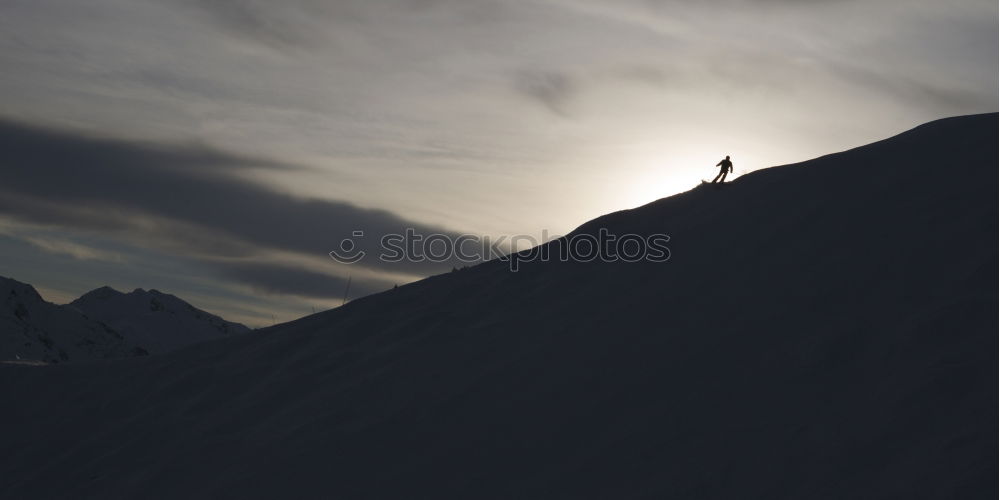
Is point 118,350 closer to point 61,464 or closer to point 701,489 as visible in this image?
point 61,464

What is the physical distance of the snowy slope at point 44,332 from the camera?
78.9 m

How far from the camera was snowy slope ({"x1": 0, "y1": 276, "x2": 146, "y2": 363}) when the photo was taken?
259 ft

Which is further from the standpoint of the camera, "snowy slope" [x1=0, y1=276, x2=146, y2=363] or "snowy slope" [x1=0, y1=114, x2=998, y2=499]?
"snowy slope" [x1=0, y1=276, x2=146, y2=363]

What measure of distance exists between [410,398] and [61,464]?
20.0ft

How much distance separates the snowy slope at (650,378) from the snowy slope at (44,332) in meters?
57.0

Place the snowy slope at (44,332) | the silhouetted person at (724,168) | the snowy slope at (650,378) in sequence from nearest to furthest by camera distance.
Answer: the snowy slope at (650,378) < the silhouetted person at (724,168) < the snowy slope at (44,332)

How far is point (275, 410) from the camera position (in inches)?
523

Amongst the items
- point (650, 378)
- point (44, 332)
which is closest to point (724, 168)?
point (650, 378)

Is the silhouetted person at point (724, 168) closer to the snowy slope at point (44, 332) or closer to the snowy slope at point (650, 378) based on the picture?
the snowy slope at point (650, 378)

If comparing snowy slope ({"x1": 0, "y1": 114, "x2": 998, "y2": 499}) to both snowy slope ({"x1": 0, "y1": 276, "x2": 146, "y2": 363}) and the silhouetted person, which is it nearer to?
the silhouetted person

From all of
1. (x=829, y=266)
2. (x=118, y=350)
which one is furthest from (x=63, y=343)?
(x=829, y=266)

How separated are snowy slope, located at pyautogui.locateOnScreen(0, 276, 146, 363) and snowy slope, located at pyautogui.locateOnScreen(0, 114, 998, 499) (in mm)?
56962

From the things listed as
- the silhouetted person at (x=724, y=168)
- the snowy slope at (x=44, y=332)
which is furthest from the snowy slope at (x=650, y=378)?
the snowy slope at (x=44, y=332)

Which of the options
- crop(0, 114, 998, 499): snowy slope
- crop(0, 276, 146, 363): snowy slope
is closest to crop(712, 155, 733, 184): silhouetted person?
crop(0, 114, 998, 499): snowy slope
